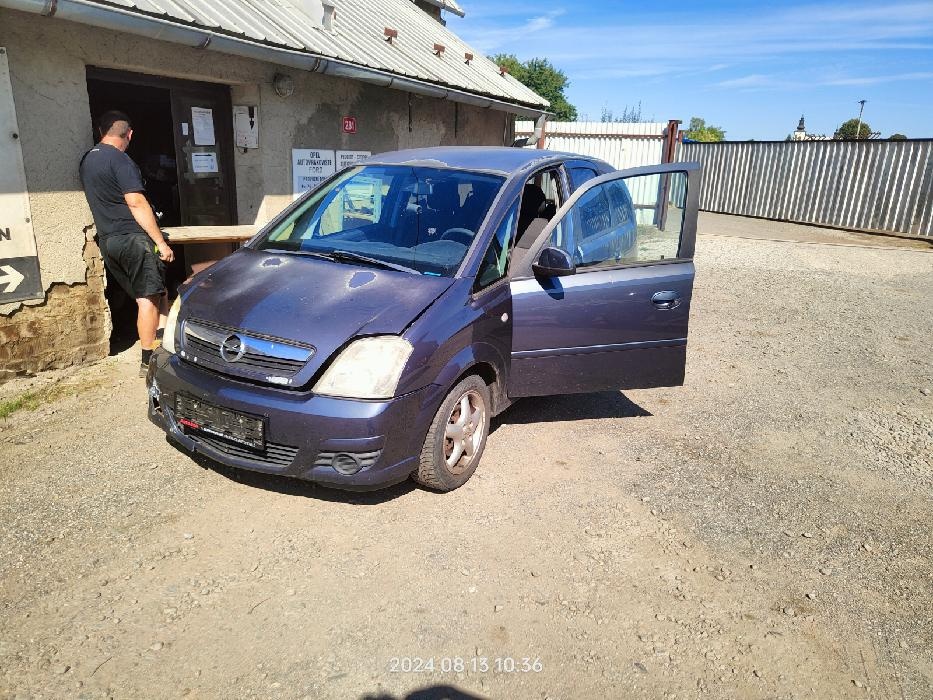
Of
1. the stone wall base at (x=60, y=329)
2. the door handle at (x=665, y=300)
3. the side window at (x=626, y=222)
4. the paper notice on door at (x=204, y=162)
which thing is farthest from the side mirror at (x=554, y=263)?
the paper notice on door at (x=204, y=162)

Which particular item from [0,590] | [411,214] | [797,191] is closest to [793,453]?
[411,214]

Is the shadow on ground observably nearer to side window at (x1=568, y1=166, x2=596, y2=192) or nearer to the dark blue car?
the dark blue car

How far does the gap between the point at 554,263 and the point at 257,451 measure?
189 centimetres

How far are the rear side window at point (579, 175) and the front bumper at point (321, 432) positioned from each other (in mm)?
2030

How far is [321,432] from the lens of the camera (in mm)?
2977

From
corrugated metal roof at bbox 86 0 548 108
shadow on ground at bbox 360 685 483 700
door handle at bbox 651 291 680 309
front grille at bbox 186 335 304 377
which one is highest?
corrugated metal roof at bbox 86 0 548 108

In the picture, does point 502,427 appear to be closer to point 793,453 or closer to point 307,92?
point 793,453

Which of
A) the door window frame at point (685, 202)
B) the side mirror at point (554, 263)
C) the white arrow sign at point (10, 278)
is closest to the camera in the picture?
the side mirror at point (554, 263)

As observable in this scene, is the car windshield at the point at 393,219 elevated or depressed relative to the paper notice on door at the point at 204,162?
depressed

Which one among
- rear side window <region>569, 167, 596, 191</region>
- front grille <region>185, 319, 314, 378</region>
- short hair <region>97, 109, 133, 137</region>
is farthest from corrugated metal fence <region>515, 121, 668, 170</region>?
front grille <region>185, 319, 314, 378</region>

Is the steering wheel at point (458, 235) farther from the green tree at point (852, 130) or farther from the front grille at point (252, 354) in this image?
the green tree at point (852, 130)

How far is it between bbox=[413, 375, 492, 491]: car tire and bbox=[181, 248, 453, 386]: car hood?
0.55 metres

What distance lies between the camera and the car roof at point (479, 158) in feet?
13.8

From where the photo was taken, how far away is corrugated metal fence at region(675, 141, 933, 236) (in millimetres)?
16438
